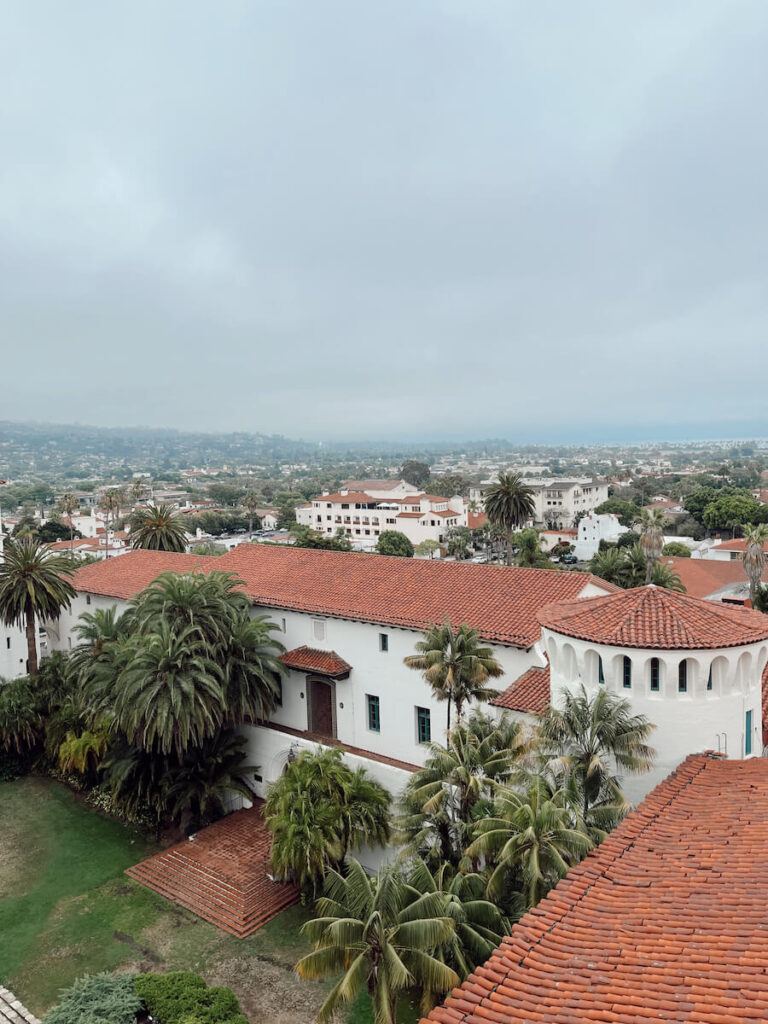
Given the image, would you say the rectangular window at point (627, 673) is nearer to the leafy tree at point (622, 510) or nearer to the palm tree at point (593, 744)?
the palm tree at point (593, 744)

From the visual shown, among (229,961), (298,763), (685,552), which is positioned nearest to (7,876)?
(229,961)

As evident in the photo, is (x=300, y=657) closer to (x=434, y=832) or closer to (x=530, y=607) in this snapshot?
(x=530, y=607)

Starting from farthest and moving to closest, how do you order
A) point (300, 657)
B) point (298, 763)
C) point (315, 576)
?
point (315, 576) → point (300, 657) → point (298, 763)

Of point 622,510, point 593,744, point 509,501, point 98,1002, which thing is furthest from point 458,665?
point 622,510

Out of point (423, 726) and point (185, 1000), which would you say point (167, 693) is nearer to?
point (423, 726)

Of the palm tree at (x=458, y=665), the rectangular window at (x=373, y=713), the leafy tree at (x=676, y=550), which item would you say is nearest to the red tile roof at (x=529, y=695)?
the palm tree at (x=458, y=665)

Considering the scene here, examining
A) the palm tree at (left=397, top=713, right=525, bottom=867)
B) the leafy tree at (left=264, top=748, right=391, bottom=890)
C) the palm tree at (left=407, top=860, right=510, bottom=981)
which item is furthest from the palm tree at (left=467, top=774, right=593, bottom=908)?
the leafy tree at (left=264, top=748, right=391, bottom=890)

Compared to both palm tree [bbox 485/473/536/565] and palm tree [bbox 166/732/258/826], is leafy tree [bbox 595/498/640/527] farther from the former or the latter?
palm tree [bbox 166/732/258/826]
